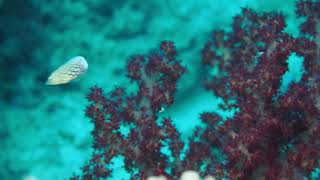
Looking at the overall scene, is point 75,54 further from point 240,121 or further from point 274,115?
point 274,115

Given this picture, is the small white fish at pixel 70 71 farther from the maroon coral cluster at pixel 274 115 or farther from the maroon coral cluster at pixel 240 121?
the maroon coral cluster at pixel 274 115

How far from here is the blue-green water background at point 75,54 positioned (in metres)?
6.98

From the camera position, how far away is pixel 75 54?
7094mm

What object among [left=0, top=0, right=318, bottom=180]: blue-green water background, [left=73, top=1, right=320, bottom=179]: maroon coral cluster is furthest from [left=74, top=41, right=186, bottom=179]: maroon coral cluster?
[left=0, top=0, right=318, bottom=180]: blue-green water background

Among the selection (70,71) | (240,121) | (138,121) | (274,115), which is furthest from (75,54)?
(274,115)

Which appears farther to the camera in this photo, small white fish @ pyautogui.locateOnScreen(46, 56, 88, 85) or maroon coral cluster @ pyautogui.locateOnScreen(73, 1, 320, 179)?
small white fish @ pyautogui.locateOnScreen(46, 56, 88, 85)

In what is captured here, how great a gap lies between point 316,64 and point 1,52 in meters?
5.21

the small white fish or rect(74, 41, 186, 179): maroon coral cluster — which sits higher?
the small white fish

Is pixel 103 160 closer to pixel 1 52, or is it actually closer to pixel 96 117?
pixel 96 117

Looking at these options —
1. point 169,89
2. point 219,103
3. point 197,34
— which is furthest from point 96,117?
point 197,34

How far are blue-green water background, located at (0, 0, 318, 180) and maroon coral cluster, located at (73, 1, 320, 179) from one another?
132cm

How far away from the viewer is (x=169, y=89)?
556 cm

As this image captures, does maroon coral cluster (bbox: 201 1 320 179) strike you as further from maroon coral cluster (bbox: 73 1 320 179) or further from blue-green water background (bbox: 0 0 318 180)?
blue-green water background (bbox: 0 0 318 180)

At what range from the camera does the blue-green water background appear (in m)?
6.98
